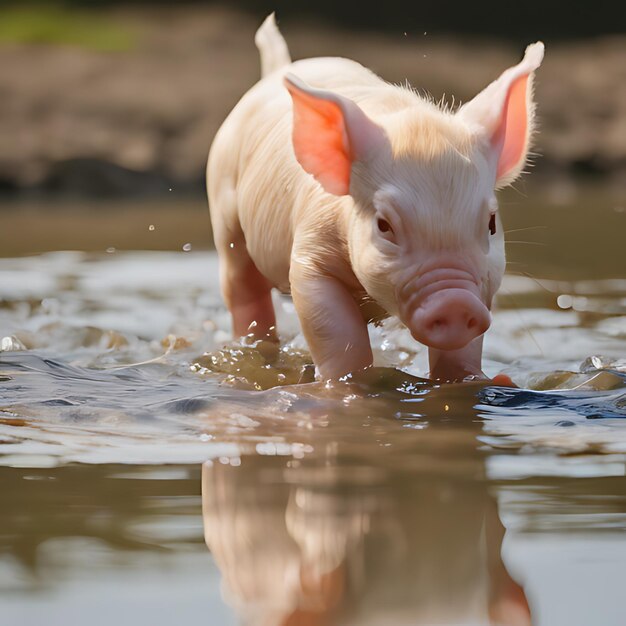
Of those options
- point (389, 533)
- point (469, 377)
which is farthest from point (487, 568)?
point (469, 377)

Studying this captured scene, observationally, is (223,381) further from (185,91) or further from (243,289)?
(185,91)

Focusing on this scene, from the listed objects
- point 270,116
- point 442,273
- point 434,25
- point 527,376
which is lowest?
point 527,376

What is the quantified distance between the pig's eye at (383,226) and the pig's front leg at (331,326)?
10.6 inches

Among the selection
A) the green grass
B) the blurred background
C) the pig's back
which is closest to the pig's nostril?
the pig's back

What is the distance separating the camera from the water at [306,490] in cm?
135

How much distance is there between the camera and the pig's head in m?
2.28

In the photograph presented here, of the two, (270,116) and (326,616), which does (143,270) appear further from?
(326,616)

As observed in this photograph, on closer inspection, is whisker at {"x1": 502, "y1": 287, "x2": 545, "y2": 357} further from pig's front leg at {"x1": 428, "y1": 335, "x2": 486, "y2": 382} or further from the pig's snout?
the pig's snout

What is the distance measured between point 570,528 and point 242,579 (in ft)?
1.43

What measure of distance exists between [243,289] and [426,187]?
1.17 metres

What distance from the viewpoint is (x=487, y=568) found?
144cm

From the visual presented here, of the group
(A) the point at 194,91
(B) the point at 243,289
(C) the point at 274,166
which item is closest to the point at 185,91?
(A) the point at 194,91

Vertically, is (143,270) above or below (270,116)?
below

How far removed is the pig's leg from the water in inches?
8.2
